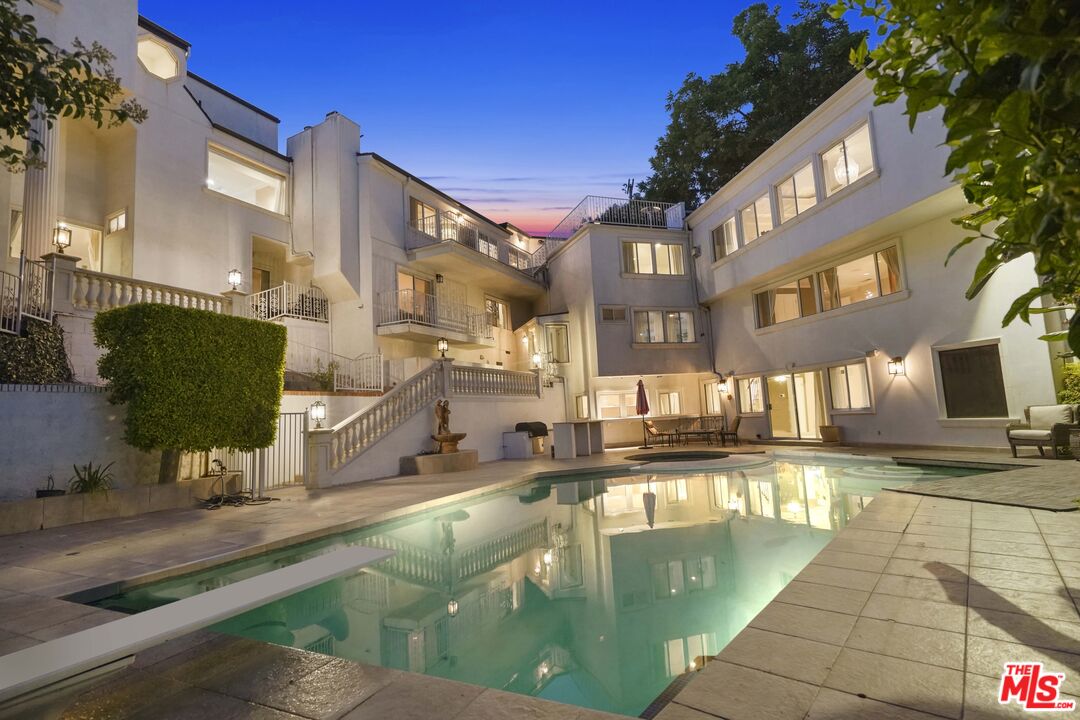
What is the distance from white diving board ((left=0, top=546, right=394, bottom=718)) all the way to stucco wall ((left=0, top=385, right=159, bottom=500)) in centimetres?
670

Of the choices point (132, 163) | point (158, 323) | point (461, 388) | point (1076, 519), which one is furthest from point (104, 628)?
point (132, 163)

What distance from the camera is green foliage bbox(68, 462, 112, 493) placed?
7715 mm

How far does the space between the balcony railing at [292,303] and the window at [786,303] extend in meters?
16.0

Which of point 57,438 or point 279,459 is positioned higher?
point 57,438

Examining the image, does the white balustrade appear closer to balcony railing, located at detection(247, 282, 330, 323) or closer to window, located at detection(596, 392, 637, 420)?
balcony railing, located at detection(247, 282, 330, 323)

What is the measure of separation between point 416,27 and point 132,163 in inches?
2775

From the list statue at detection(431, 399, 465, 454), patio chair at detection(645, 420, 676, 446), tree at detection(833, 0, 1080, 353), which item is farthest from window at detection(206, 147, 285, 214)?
tree at detection(833, 0, 1080, 353)

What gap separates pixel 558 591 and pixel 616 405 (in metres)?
17.0

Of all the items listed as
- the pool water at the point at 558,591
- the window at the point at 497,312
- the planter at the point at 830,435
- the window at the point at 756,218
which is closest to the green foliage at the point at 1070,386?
the planter at the point at 830,435

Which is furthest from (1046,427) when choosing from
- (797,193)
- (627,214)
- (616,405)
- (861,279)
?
(627,214)

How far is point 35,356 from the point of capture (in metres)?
8.48

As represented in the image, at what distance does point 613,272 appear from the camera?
21.1 m

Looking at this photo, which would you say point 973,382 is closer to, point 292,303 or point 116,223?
point 292,303
